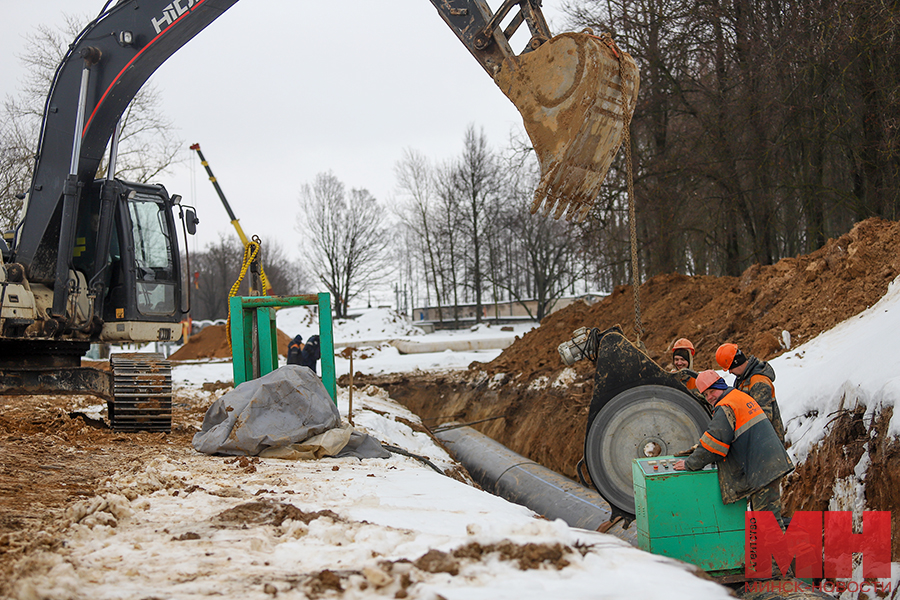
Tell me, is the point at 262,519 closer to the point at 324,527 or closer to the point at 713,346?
the point at 324,527

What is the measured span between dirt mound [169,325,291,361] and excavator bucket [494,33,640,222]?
20.4 meters

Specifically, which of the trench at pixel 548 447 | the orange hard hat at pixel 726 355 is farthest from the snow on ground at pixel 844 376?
the orange hard hat at pixel 726 355

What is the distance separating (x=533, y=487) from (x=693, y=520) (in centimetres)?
320

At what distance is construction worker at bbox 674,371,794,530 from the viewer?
4.33 m

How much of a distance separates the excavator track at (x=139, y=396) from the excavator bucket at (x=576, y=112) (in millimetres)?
4955

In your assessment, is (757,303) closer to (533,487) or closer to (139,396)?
(533,487)

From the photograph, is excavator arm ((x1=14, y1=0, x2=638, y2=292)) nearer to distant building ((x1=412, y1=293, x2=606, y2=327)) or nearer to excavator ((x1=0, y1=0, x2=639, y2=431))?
excavator ((x1=0, y1=0, x2=639, y2=431))

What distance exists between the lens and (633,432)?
5285 millimetres

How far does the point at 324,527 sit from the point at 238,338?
4.62 m

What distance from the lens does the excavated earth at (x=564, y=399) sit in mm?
4977

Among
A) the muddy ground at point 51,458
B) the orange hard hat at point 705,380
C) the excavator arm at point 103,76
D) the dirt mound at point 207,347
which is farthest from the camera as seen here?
the dirt mound at point 207,347

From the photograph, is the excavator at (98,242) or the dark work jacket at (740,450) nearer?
the dark work jacket at (740,450)

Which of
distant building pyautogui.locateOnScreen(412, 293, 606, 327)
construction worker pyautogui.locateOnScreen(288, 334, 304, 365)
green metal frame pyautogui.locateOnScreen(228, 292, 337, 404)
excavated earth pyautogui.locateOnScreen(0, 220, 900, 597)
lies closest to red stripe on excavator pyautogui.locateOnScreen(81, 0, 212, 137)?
green metal frame pyautogui.locateOnScreen(228, 292, 337, 404)

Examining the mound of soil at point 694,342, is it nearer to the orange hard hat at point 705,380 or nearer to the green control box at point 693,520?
the green control box at point 693,520
